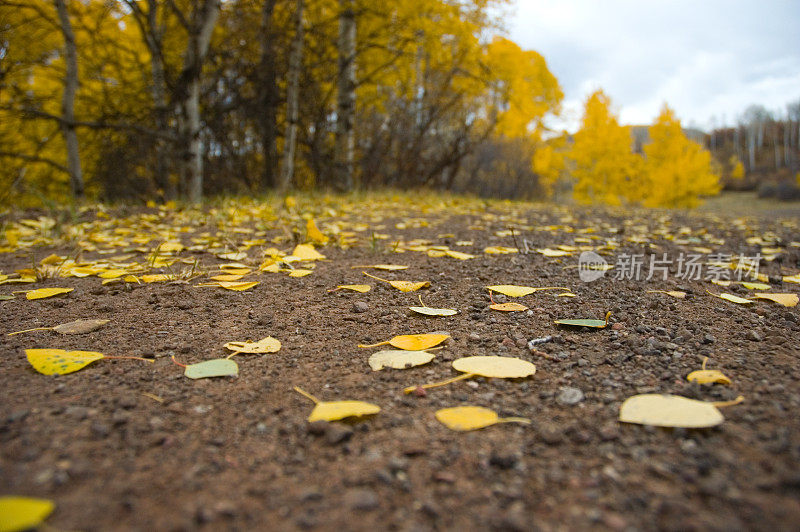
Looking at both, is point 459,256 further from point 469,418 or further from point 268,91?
point 268,91

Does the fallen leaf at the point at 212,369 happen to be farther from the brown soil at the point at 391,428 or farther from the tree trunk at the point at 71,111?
the tree trunk at the point at 71,111

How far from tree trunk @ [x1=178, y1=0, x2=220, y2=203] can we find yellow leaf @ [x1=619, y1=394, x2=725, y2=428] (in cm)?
438

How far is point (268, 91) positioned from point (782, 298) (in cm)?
596

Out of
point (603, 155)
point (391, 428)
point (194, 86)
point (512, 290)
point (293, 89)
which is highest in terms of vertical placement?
point (603, 155)

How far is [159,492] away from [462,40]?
8.30 m

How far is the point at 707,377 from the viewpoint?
2.68 ft

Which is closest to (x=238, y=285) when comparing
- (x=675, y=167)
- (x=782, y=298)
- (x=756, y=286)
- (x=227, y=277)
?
(x=227, y=277)

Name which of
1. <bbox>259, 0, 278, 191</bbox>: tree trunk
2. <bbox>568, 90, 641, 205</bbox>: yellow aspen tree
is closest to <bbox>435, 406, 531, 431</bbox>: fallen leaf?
<bbox>259, 0, 278, 191</bbox>: tree trunk

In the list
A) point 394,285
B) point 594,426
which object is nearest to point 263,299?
point 394,285

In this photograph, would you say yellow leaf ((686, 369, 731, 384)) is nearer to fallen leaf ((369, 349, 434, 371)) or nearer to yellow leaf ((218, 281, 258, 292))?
fallen leaf ((369, 349, 434, 371))

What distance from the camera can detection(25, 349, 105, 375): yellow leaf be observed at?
86 centimetres

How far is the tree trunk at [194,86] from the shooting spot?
4059 mm

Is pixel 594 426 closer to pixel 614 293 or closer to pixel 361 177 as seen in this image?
pixel 614 293

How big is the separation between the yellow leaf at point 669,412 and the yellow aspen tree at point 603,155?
21459mm
